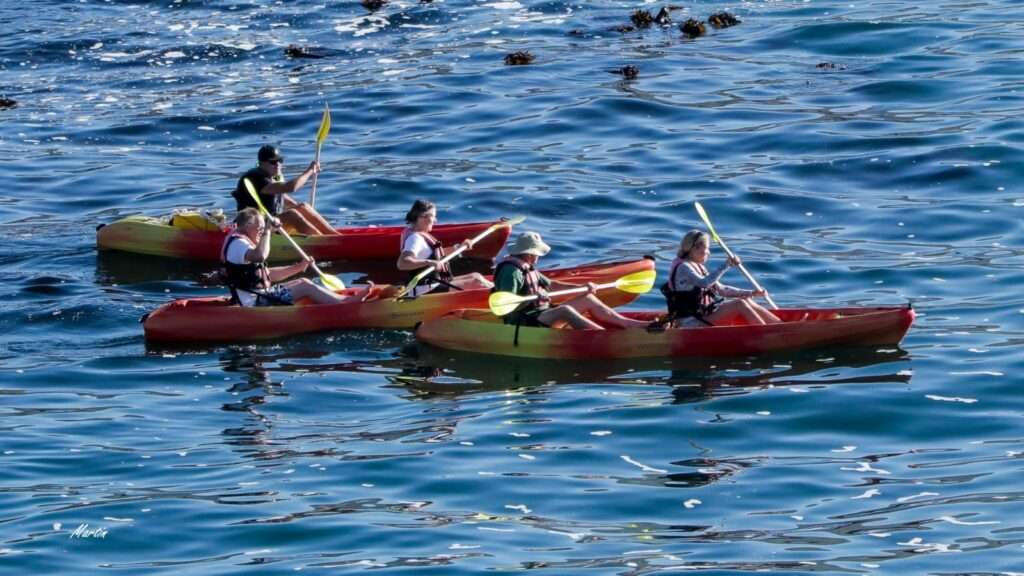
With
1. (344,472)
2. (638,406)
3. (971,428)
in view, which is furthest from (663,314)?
(344,472)

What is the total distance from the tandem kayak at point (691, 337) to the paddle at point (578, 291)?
33cm

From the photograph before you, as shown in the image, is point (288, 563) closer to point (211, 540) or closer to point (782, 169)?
point (211, 540)

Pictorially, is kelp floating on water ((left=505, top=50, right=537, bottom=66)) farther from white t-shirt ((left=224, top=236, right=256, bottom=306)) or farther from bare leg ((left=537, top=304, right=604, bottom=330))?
bare leg ((left=537, top=304, right=604, bottom=330))

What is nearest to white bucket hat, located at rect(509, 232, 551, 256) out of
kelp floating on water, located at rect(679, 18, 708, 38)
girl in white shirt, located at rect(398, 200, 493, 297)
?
girl in white shirt, located at rect(398, 200, 493, 297)

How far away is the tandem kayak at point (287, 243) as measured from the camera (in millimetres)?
20859

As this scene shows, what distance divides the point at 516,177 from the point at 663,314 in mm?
7797

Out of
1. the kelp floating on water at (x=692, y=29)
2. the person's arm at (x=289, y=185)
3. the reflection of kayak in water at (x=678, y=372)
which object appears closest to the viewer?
the reflection of kayak in water at (x=678, y=372)

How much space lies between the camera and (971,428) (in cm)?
1473

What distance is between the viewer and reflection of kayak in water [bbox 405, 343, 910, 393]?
1612 centimetres

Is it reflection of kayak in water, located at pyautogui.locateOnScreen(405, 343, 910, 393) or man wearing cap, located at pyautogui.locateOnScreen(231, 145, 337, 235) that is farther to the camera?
man wearing cap, located at pyautogui.locateOnScreen(231, 145, 337, 235)

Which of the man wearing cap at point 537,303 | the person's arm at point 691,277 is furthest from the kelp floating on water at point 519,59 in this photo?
the person's arm at point 691,277

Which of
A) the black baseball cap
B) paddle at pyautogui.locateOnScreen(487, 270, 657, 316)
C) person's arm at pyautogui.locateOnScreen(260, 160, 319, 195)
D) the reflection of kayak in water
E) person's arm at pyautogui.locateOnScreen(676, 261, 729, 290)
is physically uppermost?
the black baseball cap

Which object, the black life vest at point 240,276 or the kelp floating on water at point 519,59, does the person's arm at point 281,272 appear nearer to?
the black life vest at point 240,276

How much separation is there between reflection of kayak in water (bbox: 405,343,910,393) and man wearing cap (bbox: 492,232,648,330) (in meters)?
0.40
